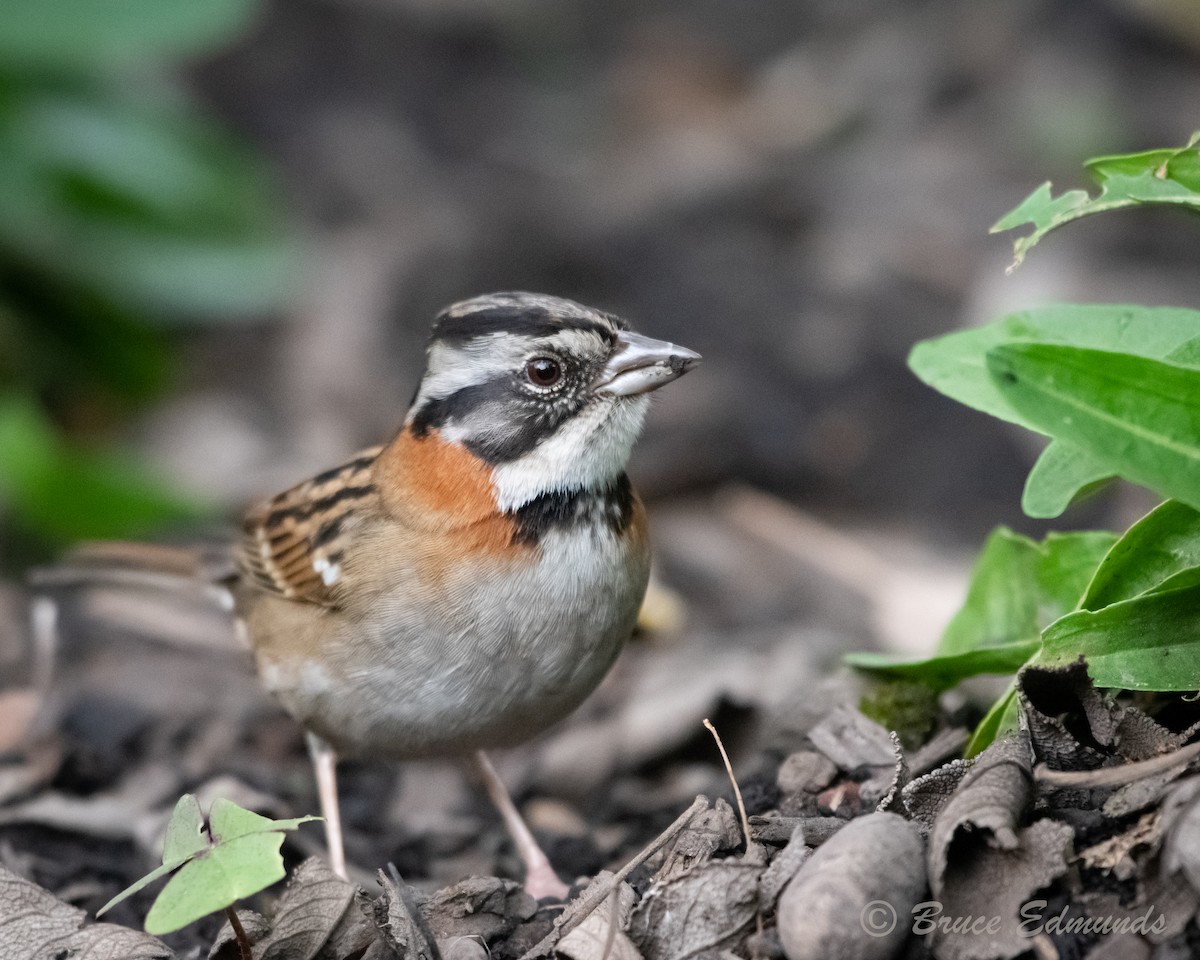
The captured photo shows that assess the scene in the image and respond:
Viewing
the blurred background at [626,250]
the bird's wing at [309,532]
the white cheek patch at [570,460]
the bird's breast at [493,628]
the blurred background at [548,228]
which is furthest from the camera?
the blurred background at [548,228]

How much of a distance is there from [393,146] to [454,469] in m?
7.80

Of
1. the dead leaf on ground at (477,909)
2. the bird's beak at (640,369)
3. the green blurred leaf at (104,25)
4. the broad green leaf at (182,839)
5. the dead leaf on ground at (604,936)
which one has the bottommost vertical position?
the dead leaf on ground at (477,909)

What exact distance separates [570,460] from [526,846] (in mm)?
1444

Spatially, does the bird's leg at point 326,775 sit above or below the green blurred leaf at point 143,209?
below

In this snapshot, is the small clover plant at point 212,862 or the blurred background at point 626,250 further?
the blurred background at point 626,250

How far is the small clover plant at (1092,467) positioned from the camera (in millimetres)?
2986

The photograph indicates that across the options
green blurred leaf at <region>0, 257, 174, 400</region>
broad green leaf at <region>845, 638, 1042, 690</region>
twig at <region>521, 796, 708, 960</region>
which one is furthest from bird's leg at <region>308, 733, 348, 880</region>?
green blurred leaf at <region>0, 257, 174, 400</region>

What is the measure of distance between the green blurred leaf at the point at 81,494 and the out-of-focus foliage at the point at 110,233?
100 centimetres

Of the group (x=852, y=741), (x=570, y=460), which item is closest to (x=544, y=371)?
(x=570, y=460)

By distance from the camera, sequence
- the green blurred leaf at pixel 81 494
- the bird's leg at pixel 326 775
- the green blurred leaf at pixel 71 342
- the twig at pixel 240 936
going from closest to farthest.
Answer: the twig at pixel 240 936
the bird's leg at pixel 326 775
the green blurred leaf at pixel 81 494
the green blurred leaf at pixel 71 342

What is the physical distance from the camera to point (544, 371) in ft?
14.6

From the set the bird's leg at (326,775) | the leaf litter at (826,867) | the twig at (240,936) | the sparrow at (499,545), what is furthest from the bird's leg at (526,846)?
the twig at (240,936)

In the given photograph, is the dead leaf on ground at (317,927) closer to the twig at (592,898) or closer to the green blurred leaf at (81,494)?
the twig at (592,898)

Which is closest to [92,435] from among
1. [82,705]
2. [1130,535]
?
[82,705]
